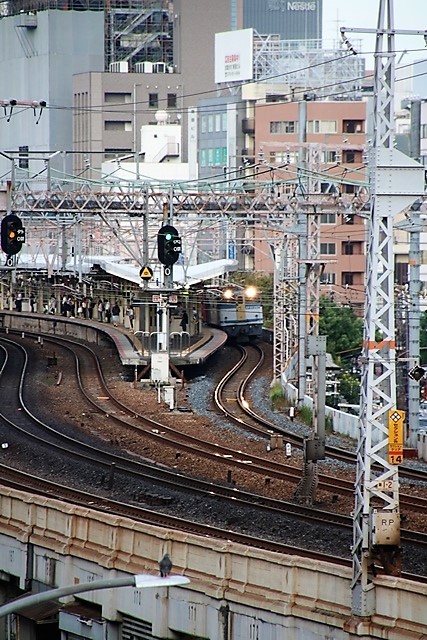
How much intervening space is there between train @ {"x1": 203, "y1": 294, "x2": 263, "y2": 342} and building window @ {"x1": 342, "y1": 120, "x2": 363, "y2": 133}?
33.9 metres

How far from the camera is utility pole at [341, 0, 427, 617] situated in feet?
47.0

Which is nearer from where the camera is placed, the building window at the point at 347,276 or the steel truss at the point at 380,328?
the steel truss at the point at 380,328

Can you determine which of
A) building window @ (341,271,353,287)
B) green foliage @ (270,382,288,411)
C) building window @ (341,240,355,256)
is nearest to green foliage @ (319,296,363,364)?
green foliage @ (270,382,288,411)

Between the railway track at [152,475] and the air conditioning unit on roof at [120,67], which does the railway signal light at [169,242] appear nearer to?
the railway track at [152,475]

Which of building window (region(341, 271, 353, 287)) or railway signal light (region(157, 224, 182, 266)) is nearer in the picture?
railway signal light (region(157, 224, 182, 266))

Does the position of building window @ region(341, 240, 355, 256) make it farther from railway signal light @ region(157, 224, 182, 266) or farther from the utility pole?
the utility pole

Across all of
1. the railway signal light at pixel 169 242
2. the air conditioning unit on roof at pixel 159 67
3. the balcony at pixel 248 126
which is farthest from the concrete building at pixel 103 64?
the railway signal light at pixel 169 242

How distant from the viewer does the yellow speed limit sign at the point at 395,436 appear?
14500 millimetres

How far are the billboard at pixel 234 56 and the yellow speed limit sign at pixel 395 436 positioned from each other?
9271 cm

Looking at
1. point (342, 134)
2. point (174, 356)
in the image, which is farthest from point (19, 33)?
point (174, 356)

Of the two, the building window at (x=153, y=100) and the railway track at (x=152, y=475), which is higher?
the building window at (x=153, y=100)

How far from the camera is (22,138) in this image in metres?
121

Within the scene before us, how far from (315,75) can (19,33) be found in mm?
32270

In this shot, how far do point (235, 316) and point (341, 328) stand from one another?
13.3 ft
